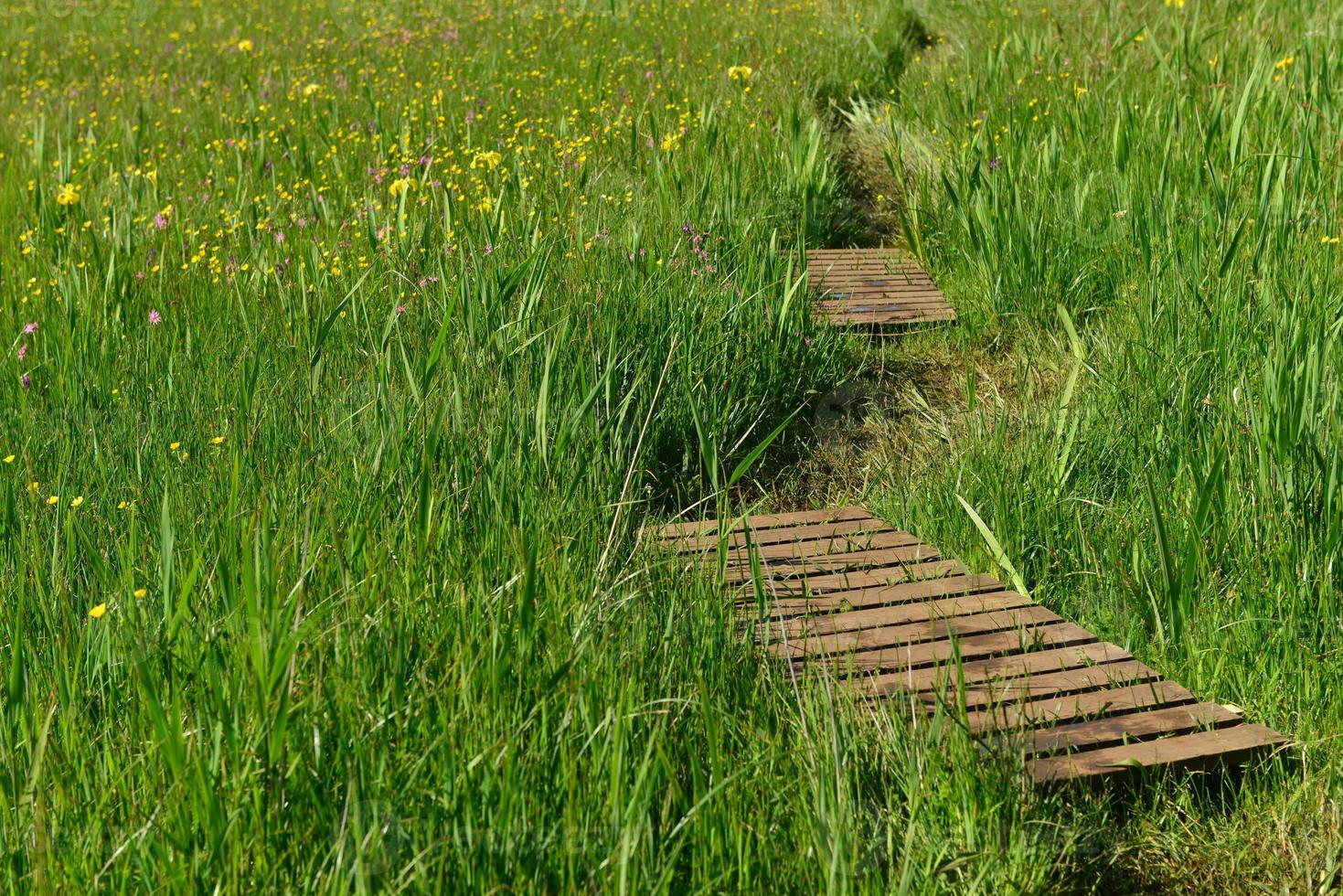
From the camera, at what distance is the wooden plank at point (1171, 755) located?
2006mm

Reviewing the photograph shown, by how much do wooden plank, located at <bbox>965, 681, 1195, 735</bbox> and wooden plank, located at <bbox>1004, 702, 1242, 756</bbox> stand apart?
0.02 meters

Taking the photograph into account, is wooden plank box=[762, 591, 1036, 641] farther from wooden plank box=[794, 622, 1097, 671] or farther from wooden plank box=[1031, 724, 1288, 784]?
wooden plank box=[1031, 724, 1288, 784]

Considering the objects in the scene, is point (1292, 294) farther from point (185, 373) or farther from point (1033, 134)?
point (185, 373)

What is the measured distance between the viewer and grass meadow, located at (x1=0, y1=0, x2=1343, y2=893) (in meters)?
1.67

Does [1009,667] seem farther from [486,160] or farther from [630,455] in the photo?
[486,160]

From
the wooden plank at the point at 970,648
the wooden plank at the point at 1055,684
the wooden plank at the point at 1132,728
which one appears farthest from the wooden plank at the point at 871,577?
the wooden plank at the point at 1132,728

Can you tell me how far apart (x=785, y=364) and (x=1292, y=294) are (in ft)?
4.46

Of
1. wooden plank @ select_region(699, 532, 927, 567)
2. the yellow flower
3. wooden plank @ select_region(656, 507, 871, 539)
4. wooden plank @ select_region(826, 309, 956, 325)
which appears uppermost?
the yellow flower

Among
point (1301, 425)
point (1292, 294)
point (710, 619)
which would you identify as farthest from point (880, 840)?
point (1292, 294)

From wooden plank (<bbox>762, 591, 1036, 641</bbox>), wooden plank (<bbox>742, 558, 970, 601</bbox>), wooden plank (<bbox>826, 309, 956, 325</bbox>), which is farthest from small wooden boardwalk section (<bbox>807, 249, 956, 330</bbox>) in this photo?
wooden plank (<bbox>762, 591, 1036, 641</bbox>)

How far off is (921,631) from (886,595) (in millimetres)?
179

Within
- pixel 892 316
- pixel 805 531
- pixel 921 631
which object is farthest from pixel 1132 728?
pixel 892 316

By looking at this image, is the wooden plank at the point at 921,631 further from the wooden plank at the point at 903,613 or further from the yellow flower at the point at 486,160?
the yellow flower at the point at 486,160

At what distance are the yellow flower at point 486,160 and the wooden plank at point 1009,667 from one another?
9.19ft
